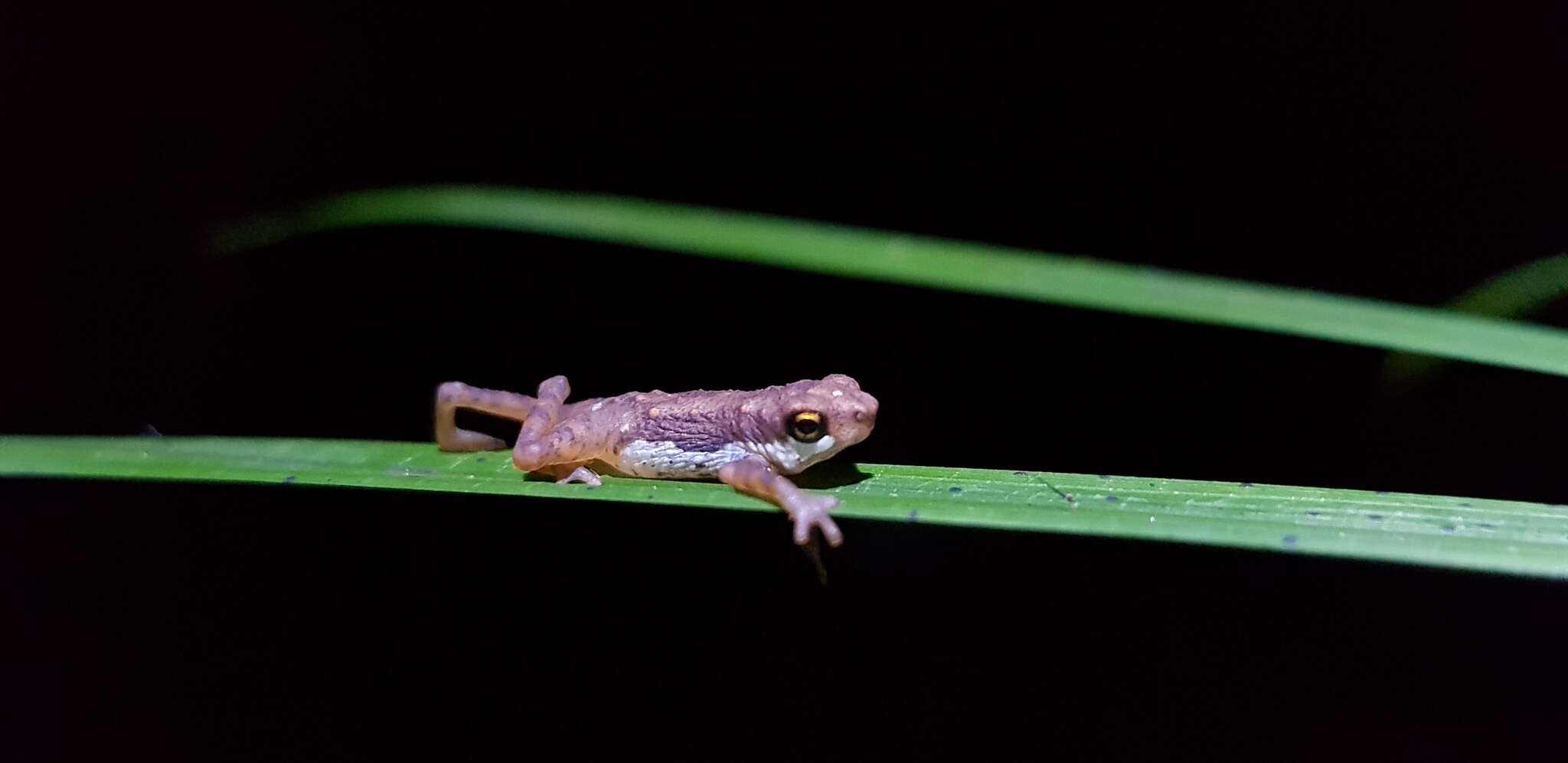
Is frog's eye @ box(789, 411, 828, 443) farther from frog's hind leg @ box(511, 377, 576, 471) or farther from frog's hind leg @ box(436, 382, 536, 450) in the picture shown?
frog's hind leg @ box(436, 382, 536, 450)

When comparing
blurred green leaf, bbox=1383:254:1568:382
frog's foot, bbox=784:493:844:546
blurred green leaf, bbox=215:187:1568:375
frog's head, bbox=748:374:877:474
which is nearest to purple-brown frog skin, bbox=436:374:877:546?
frog's head, bbox=748:374:877:474

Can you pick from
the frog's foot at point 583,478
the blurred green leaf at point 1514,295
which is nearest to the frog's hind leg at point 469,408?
the frog's foot at point 583,478

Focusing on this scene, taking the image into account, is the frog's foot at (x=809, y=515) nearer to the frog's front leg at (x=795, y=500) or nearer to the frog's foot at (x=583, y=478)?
the frog's front leg at (x=795, y=500)

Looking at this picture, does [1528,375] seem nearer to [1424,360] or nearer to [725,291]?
[1424,360]

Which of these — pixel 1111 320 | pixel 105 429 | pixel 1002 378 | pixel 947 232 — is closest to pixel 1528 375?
pixel 1111 320

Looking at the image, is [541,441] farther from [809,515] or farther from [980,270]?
[980,270]

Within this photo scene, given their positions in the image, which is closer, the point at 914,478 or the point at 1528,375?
the point at 914,478
